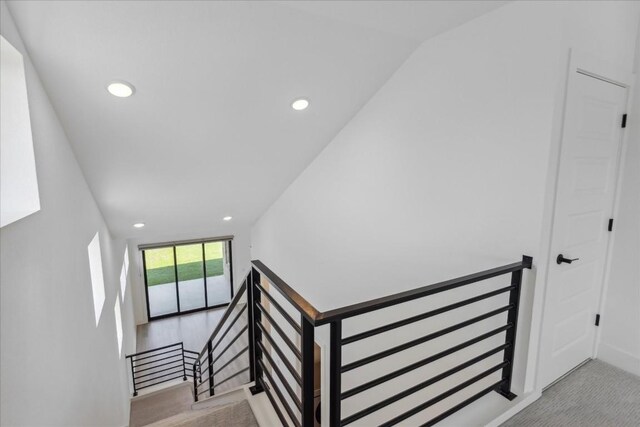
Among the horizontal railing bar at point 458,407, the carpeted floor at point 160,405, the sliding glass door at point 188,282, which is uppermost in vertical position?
the horizontal railing bar at point 458,407

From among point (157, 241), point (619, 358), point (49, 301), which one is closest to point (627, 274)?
point (619, 358)

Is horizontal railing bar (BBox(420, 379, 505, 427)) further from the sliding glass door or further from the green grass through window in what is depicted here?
the green grass through window

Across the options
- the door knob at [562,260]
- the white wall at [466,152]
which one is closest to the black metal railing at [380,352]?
the white wall at [466,152]

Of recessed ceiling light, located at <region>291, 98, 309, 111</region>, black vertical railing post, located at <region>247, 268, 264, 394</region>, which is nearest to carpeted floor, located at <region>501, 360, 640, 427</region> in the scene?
black vertical railing post, located at <region>247, 268, 264, 394</region>

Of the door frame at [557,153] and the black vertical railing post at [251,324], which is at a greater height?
the door frame at [557,153]

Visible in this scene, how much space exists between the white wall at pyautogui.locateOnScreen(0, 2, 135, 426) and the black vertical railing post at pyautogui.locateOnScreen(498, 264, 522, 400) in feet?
7.87

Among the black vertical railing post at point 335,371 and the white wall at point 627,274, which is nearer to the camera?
the black vertical railing post at point 335,371

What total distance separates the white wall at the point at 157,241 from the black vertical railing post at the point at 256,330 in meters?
5.46

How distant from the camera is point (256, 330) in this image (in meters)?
2.08

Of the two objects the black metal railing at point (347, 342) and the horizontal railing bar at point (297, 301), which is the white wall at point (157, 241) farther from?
the horizontal railing bar at point (297, 301)

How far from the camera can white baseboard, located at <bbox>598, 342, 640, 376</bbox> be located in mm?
2359

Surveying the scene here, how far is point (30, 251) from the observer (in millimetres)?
1727

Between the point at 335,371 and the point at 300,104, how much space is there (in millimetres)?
2217

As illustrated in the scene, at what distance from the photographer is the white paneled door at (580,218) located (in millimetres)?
1950
